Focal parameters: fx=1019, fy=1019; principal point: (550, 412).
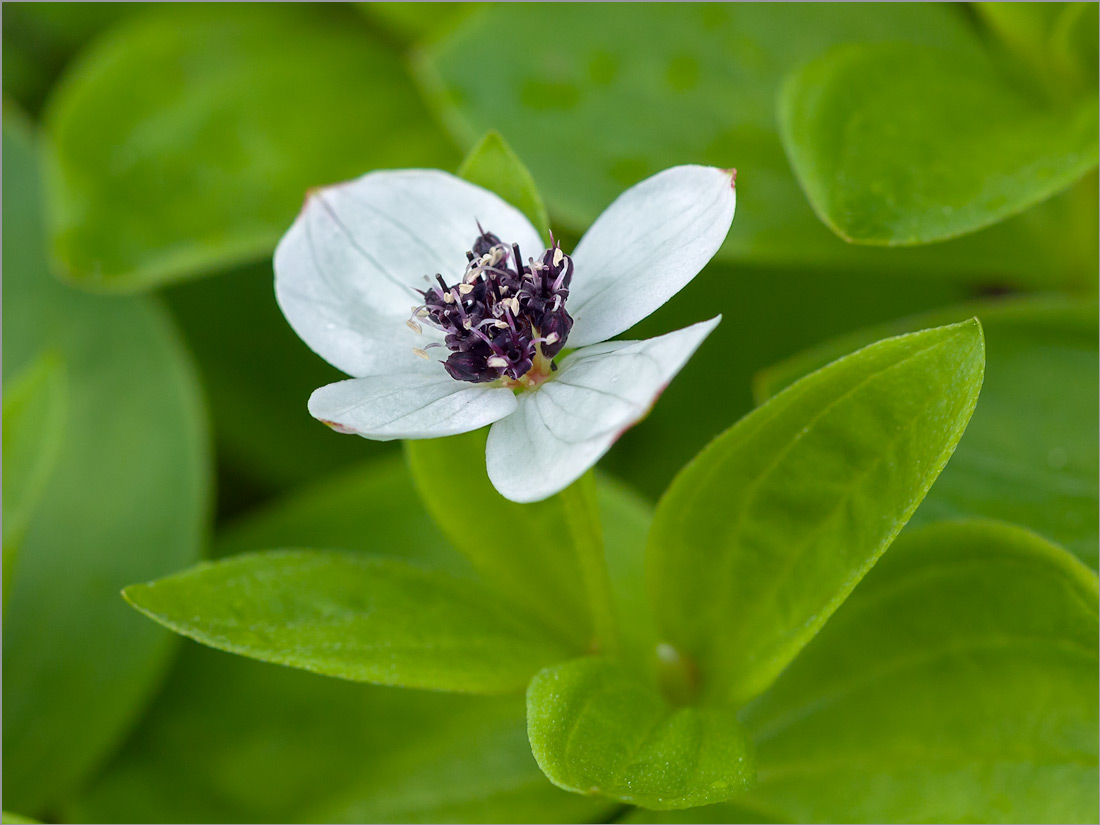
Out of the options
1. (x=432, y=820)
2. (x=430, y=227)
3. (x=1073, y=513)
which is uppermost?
(x=430, y=227)

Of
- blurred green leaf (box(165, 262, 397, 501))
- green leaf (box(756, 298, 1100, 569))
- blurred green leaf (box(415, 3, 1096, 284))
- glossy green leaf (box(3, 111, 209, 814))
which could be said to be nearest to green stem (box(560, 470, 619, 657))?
green leaf (box(756, 298, 1100, 569))

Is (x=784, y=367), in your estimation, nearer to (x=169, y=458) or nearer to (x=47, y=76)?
(x=169, y=458)

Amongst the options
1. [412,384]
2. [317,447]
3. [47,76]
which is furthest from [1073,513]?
[47,76]

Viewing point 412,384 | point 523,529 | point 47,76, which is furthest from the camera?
point 47,76

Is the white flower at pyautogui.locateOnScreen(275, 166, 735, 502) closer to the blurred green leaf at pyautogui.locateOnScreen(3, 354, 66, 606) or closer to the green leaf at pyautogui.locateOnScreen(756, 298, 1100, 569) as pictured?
the green leaf at pyautogui.locateOnScreen(756, 298, 1100, 569)

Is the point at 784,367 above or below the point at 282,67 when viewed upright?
below

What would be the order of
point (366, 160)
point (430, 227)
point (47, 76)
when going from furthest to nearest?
point (47, 76), point (366, 160), point (430, 227)

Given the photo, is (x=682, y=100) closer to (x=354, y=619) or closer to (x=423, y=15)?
(x=423, y=15)

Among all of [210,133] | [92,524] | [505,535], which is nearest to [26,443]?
[92,524]
